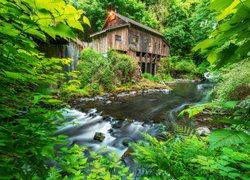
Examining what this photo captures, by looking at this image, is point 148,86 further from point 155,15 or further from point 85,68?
point 155,15

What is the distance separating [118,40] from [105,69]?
23.2 feet

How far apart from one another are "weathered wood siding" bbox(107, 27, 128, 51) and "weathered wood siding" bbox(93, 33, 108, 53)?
2.00 feet

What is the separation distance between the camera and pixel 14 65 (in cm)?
113

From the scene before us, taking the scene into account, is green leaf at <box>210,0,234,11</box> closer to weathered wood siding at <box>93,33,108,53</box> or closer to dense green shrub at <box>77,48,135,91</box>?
dense green shrub at <box>77,48,135,91</box>

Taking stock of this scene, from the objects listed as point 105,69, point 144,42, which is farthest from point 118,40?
point 105,69

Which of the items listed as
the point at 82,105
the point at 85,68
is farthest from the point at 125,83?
the point at 82,105

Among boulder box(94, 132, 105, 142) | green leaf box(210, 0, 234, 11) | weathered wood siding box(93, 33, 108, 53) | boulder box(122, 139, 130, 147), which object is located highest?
weathered wood siding box(93, 33, 108, 53)

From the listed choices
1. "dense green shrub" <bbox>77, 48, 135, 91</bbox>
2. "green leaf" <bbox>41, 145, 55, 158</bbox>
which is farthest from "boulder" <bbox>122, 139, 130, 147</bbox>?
"dense green shrub" <bbox>77, 48, 135, 91</bbox>

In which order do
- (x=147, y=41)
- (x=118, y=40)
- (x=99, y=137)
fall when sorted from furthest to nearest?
(x=147, y=41) < (x=118, y=40) < (x=99, y=137)

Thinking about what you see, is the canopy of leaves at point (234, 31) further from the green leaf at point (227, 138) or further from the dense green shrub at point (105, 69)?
the dense green shrub at point (105, 69)

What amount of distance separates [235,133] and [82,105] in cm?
946

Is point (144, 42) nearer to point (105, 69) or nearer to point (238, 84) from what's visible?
point (105, 69)

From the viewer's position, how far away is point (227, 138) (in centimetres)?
62

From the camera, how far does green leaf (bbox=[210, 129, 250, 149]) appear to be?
590 mm
